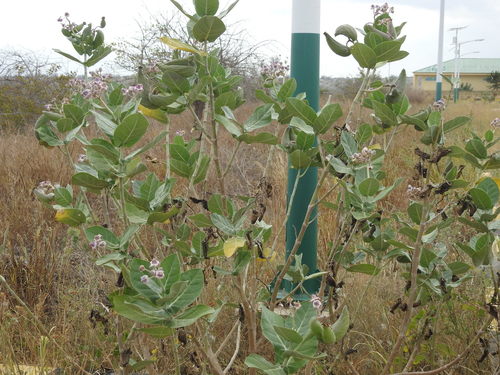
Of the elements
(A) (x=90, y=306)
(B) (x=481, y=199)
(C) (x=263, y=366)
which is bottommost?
(A) (x=90, y=306)

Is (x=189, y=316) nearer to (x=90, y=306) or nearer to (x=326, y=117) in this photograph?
(x=326, y=117)

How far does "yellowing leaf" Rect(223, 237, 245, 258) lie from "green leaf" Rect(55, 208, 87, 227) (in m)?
0.36

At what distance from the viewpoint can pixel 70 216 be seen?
1191 mm

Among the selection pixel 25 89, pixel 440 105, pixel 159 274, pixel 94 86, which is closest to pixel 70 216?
pixel 94 86

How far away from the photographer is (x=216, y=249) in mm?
1160

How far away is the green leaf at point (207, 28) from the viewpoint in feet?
3.41

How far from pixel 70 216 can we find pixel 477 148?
946 millimetres

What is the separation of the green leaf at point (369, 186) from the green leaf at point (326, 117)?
15cm

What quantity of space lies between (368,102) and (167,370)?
3.69ft

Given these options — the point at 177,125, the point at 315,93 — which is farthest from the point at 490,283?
the point at 177,125

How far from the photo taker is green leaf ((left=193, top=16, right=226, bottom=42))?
1.04 meters

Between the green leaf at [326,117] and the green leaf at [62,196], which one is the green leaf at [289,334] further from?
the green leaf at [62,196]

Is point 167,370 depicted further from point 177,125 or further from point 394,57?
point 177,125

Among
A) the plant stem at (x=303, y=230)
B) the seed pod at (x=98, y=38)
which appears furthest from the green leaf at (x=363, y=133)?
the seed pod at (x=98, y=38)
